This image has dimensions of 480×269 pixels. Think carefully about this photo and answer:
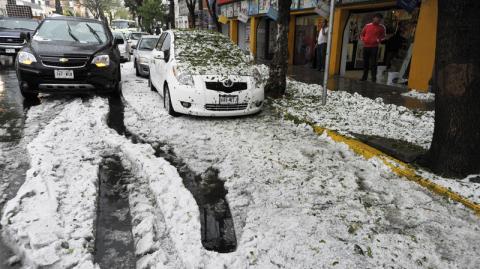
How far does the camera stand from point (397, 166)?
428cm

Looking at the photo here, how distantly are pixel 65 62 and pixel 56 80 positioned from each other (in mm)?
400

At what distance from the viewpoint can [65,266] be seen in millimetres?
2463

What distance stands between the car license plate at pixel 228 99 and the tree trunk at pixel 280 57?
2.27 meters

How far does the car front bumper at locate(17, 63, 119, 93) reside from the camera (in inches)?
271

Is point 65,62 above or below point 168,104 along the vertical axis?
above

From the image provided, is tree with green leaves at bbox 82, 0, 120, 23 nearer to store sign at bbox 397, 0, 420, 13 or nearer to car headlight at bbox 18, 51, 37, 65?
car headlight at bbox 18, 51, 37, 65

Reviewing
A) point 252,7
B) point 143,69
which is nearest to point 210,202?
point 143,69

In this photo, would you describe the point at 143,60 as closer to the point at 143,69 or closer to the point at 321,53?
the point at 143,69

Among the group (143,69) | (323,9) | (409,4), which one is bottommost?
(143,69)

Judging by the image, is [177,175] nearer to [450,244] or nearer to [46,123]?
[450,244]

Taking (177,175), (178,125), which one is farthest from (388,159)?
(178,125)

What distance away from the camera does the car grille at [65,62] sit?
6906 millimetres

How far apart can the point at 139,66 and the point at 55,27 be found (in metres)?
3.98

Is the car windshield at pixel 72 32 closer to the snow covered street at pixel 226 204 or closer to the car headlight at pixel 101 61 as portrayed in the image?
the car headlight at pixel 101 61
